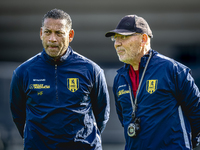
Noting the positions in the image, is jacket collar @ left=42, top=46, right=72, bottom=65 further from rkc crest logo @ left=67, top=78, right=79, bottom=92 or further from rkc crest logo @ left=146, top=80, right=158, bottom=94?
rkc crest logo @ left=146, top=80, right=158, bottom=94

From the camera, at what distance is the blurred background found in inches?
264

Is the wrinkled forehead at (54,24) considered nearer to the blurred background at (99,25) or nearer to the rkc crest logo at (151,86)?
the rkc crest logo at (151,86)

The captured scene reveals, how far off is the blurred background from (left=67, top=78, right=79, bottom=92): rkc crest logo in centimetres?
375

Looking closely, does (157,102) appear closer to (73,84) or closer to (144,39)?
(144,39)

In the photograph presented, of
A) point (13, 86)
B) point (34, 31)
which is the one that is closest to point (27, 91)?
point (13, 86)

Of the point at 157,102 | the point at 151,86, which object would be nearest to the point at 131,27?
the point at 151,86

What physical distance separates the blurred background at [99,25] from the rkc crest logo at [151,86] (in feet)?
13.2

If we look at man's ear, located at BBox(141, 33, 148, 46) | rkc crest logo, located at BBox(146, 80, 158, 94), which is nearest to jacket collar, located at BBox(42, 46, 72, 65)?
man's ear, located at BBox(141, 33, 148, 46)

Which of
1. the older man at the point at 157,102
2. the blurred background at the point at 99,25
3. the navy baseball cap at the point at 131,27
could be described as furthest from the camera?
the blurred background at the point at 99,25

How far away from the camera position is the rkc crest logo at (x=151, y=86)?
244 cm

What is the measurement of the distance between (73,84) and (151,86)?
2.20 feet

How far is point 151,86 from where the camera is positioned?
2459mm

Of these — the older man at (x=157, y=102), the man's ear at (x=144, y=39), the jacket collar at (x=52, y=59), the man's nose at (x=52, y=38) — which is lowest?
the older man at (x=157, y=102)

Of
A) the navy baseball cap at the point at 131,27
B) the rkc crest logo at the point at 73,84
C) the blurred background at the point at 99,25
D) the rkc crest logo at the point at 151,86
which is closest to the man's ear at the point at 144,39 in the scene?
the navy baseball cap at the point at 131,27
